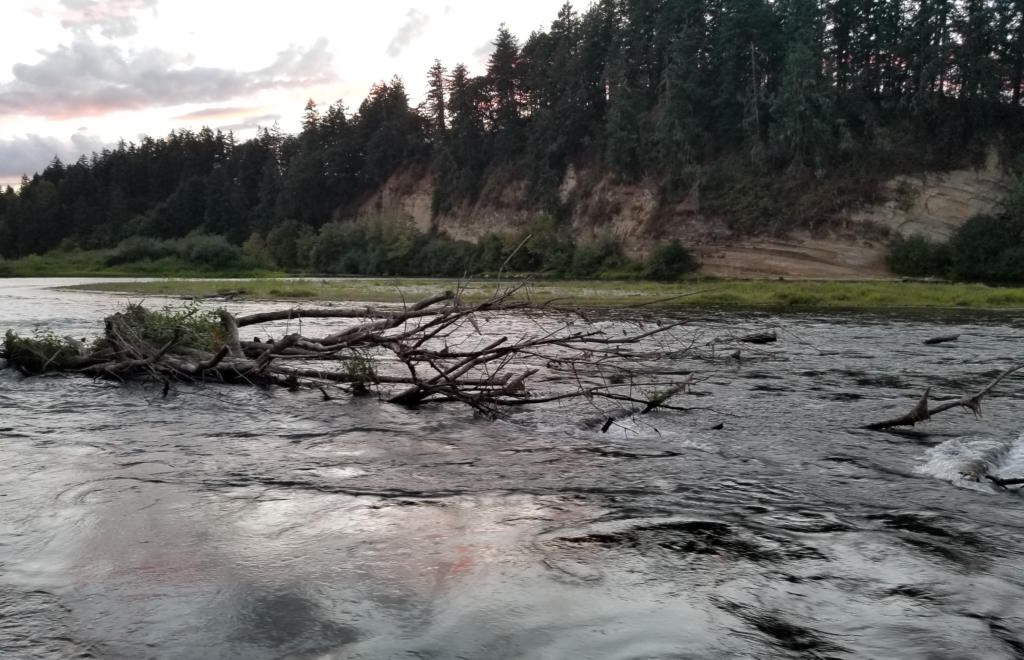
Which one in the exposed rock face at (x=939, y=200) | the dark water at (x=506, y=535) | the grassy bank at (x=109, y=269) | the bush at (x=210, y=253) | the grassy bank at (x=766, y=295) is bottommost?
the dark water at (x=506, y=535)

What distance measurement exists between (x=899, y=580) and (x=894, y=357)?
1329 centimetres

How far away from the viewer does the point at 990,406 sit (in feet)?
40.6

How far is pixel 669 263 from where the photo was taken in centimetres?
5681

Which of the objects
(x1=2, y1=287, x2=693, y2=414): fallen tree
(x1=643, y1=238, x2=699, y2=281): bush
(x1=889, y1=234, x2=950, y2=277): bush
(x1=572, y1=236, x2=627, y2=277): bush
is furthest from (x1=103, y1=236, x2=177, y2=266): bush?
(x1=2, y1=287, x2=693, y2=414): fallen tree

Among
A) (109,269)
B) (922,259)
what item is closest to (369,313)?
(922,259)

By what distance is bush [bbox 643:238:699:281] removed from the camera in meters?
56.4

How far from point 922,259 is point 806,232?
26.4 ft

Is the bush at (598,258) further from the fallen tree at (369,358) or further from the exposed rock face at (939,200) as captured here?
the fallen tree at (369,358)

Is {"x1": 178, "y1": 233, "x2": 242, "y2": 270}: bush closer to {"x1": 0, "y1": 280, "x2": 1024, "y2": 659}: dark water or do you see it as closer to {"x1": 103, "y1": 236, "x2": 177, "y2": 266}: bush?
{"x1": 103, "y1": 236, "x2": 177, "y2": 266}: bush

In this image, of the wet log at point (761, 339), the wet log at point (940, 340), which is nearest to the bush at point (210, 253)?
the wet log at point (761, 339)

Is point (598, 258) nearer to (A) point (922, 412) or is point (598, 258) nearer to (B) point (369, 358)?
(B) point (369, 358)

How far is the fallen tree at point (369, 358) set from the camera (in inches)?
466

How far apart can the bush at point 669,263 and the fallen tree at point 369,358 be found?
130 ft

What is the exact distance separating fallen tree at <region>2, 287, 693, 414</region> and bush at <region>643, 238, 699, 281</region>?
39553 millimetres
